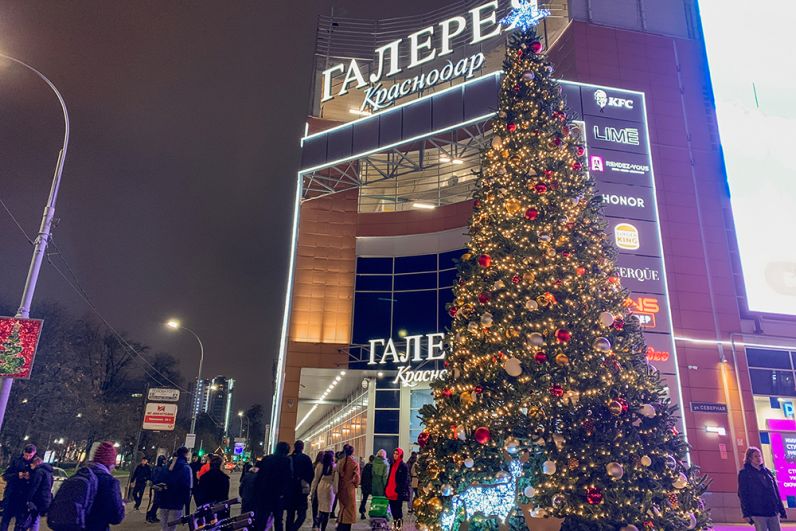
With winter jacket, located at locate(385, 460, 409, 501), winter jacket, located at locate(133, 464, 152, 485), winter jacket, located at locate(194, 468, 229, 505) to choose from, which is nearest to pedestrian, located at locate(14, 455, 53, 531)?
winter jacket, located at locate(194, 468, 229, 505)

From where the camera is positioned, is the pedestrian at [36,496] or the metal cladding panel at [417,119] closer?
the pedestrian at [36,496]

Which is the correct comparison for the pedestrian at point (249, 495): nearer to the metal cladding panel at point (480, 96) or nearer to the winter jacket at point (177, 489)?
the winter jacket at point (177, 489)

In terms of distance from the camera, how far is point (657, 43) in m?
20.6

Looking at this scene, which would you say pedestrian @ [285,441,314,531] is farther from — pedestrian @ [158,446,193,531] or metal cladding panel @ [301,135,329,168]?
metal cladding panel @ [301,135,329,168]

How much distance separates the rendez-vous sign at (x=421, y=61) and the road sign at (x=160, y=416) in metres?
16.1

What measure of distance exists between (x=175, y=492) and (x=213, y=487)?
718 millimetres

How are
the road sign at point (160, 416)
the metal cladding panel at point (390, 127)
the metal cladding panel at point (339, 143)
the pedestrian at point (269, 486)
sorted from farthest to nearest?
the metal cladding panel at point (339, 143)
the metal cladding panel at point (390, 127)
the road sign at point (160, 416)
the pedestrian at point (269, 486)

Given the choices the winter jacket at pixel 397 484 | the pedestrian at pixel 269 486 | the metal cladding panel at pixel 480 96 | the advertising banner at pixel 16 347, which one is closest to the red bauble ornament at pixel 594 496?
the pedestrian at pixel 269 486

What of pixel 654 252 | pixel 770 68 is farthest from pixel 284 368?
pixel 770 68

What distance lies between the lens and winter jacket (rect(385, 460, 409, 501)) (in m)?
11.1

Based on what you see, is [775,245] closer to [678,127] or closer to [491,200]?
[678,127]

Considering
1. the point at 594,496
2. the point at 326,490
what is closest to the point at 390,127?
the point at 326,490

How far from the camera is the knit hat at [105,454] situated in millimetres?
5457

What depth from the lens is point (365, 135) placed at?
25.7m
